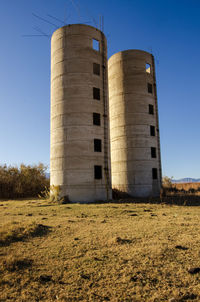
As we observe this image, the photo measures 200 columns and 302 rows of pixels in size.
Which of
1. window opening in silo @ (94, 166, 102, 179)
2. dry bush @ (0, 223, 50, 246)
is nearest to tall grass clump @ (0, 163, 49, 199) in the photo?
window opening in silo @ (94, 166, 102, 179)

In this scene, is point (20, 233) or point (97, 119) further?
point (97, 119)

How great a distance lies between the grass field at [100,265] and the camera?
3.67 meters

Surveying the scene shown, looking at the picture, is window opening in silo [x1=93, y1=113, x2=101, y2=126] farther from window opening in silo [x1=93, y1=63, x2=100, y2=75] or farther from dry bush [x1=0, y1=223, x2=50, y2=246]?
dry bush [x1=0, y1=223, x2=50, y2=246]

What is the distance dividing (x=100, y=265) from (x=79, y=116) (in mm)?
15230

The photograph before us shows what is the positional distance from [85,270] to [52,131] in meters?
16.5

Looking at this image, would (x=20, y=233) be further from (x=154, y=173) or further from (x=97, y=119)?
(x=154, y=173)

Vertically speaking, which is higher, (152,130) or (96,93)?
(96,93)

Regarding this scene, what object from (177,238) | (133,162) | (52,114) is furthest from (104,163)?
(177,238)

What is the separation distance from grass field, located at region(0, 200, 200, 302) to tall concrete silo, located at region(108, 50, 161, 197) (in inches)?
625

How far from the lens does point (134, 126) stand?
931 inches

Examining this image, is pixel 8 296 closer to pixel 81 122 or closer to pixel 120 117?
pixel 81 122

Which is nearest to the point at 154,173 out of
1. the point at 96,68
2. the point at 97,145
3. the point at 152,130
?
the point at 152,130

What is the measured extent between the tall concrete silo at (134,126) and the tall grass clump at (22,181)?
9029 millimetres

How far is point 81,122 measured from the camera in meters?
18.8
